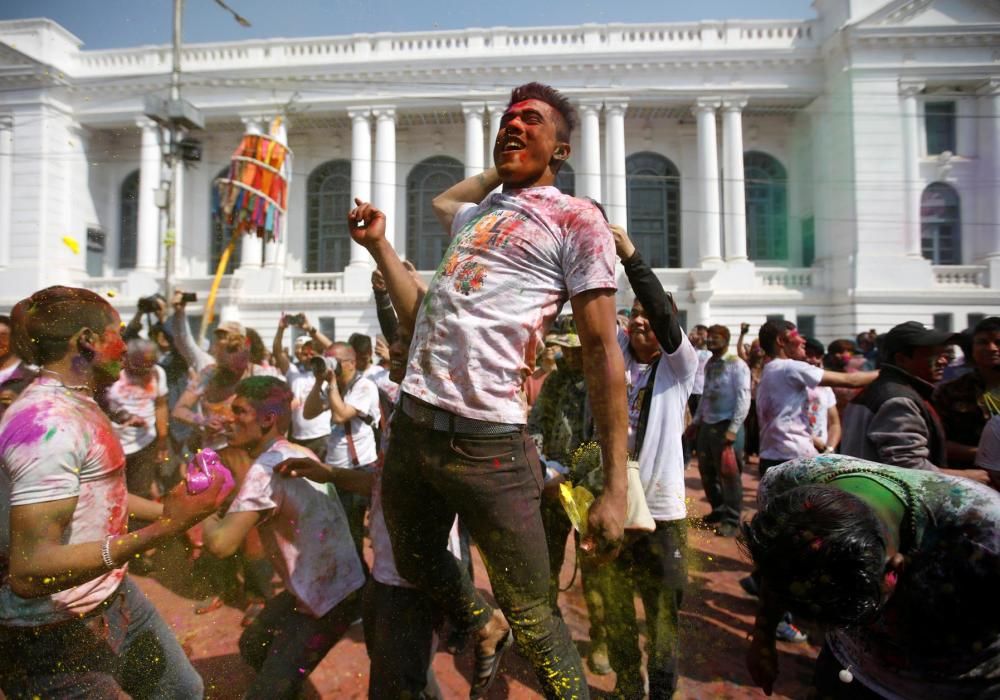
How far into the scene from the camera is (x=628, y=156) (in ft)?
67.2

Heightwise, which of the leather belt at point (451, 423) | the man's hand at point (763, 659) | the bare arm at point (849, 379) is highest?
the bare arm at point (849, 379)

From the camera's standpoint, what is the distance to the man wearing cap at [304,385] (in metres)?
4.86

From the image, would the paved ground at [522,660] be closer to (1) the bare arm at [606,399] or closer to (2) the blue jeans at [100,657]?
(2) the blue jeans at [100,657]

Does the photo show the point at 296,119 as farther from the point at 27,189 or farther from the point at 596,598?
the point at 596,598

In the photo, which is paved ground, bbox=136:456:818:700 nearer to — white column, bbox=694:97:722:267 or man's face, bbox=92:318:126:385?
man's face, bbox=92:318:126:385

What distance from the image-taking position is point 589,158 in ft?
60.5

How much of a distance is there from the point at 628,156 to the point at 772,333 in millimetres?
18129

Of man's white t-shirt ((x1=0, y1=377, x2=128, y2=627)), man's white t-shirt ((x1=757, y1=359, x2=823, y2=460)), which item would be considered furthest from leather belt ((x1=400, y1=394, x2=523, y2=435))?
man's white t-shirt ((x1=757, y1=359, x2=823, y2=460))

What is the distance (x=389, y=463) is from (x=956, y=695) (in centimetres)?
156

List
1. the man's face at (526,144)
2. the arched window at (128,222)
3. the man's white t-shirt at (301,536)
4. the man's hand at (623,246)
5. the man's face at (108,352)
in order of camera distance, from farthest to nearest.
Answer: the arched window at (128,222)
the man's white t-shirt at (301,536)
the man's hand at (623,246)
the man's face at (108,352)
the man's face at (526,144)

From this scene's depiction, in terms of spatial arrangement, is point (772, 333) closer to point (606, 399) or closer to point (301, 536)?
point (606, 399)

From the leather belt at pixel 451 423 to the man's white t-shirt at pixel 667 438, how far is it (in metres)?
1.19

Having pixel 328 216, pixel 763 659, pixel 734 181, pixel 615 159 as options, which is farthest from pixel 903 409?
pixel 328 216

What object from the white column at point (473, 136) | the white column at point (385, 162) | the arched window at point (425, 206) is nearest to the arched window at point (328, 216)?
the white column at point (385, 162)
